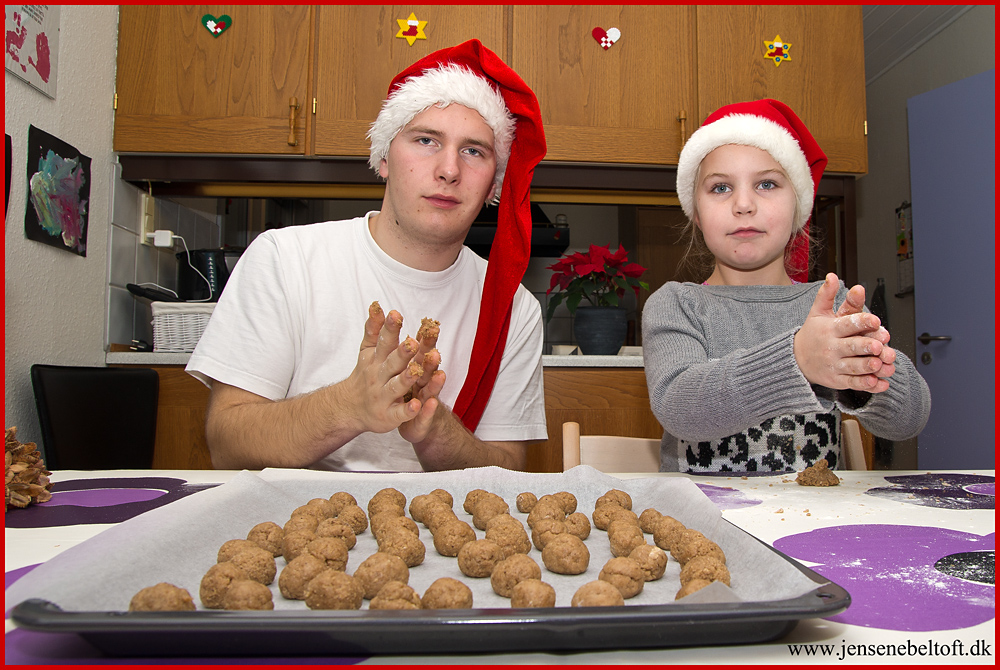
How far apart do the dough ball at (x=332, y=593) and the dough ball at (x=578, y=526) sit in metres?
0.24

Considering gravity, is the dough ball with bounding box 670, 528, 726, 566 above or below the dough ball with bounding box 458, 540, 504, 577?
above

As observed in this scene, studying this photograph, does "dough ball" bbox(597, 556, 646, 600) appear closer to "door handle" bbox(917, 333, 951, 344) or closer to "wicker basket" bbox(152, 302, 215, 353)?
"wicker basket" bbox(152, 302, 215, 353)

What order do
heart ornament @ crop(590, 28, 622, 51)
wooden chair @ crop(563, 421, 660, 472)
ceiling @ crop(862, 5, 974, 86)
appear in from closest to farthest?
wooden chair @ crop(563, 421, 660, 472) < heart ornament @ crop(590, 28, 622, 51) < ceiling @ crop(862, 5, 974, 86)

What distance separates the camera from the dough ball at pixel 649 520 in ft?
2.08

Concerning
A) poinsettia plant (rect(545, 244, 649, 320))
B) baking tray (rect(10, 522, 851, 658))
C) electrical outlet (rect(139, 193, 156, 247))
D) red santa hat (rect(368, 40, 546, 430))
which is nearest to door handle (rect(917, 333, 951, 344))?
poinsettia plant (rect(545, 244, 649, 320))

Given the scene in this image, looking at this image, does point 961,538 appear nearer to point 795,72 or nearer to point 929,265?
point 795,72

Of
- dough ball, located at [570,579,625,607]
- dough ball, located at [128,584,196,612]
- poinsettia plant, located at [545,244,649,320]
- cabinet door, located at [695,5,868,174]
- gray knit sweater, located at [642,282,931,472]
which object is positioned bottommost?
dough ball, located at [570,579,625,607]

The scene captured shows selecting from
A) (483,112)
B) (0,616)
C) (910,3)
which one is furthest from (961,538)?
(910,3)

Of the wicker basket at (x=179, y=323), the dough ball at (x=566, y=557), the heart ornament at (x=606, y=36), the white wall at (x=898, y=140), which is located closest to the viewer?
the dough ball at (x=566, y=557)

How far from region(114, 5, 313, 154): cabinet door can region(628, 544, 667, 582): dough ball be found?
1989 mm

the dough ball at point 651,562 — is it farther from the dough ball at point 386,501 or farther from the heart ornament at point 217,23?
the heart ornament at point 217,23

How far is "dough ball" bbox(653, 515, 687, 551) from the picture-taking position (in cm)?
57

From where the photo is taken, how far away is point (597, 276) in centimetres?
231

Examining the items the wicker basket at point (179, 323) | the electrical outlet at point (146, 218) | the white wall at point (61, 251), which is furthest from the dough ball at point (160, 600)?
the electrical outlet at point (146, 218)
